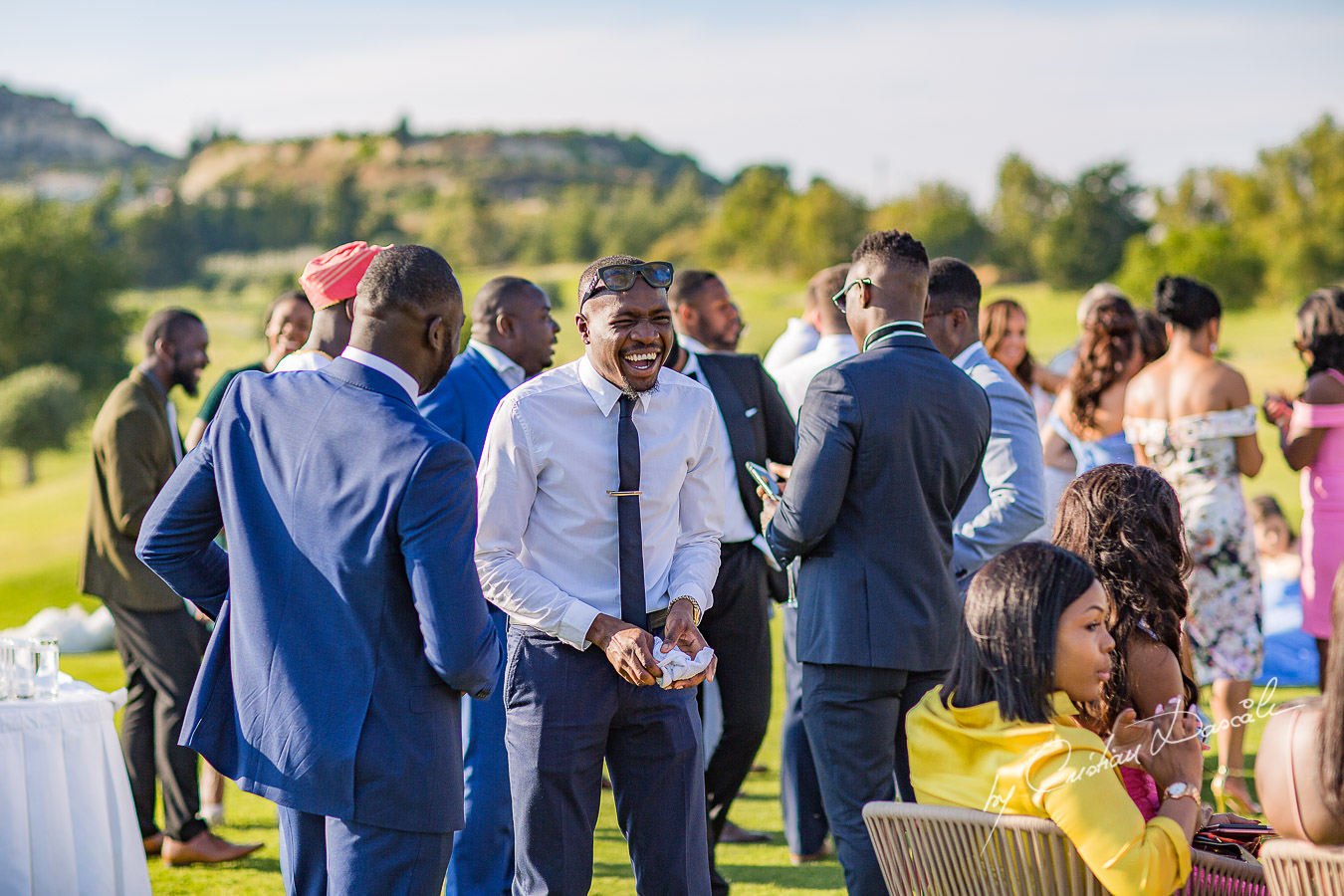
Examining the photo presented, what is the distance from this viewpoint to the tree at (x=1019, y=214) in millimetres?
54031

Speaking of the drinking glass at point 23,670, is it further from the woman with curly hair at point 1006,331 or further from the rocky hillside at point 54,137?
the rocky hillside at point 54,137

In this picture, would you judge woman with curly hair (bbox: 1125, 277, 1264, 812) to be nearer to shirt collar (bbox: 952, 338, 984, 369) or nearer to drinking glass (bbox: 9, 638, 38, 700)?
shirt collar (bbox: 952, 338, 984, 369)

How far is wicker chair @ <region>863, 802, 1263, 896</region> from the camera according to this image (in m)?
2.19

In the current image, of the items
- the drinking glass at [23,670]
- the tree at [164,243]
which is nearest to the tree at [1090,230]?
the drinking glass at [23,670]

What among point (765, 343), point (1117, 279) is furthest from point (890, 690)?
point (1117, 279)

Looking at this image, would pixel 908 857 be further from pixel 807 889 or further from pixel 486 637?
pixel 807 889

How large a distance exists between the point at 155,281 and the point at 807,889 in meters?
84.9

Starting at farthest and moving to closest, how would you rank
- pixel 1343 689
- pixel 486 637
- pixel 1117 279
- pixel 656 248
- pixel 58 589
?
1. pixel 656 248
2. pixel 1117 279
3. pixel 58 589
4. pixel 486 637
5. pixel 1343 689

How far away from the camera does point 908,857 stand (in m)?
2.32

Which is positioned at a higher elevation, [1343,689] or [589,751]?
[1343,689]

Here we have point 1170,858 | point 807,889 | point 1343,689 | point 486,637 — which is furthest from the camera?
point 807,889

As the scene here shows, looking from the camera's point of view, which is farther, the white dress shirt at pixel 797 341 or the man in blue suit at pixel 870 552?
the white dress shirt at pixel 797 341

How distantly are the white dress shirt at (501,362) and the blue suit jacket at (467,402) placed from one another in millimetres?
49

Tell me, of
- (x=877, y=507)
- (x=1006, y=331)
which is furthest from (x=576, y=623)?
Result: (x=1006, y=331)
